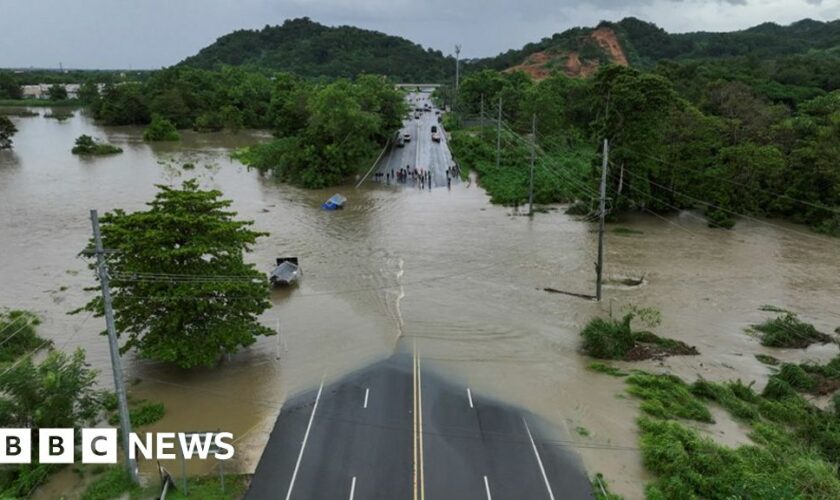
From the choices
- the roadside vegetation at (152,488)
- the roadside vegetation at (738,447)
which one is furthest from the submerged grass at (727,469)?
the roadside vegetation at (152,488)

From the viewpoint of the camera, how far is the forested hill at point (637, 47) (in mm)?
149750

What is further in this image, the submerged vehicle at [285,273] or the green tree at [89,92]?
the green tree at [89,92]

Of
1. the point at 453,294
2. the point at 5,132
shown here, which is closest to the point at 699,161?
the point at 453,294

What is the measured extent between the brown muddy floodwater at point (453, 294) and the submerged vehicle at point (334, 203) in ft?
2.53

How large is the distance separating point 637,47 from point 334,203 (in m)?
166

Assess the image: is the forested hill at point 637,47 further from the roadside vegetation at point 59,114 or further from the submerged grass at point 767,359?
the submerged grass at point 767,359

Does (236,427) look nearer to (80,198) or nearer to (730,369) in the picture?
(730,369)

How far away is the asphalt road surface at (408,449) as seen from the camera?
47.9 ft

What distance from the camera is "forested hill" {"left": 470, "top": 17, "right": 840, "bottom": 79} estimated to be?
150 m

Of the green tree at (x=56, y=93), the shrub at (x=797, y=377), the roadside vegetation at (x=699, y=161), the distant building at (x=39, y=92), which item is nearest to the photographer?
the shrub at (x=797, y=377)

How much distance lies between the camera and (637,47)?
18212 centimetres

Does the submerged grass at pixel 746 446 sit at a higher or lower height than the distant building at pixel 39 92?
lower

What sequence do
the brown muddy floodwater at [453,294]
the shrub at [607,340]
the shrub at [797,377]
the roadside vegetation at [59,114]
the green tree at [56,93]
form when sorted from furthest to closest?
the green tree at [56,93]
the roadside vegetation at [59,114]
the shrub at [607,340]
the shrub at [797,377]
the brown muddy floodwater at [453,294]

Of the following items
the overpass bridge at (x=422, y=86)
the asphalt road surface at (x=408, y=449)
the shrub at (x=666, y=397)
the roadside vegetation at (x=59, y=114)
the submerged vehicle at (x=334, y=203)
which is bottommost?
the asphalt road surface at (x=408, y=449)
